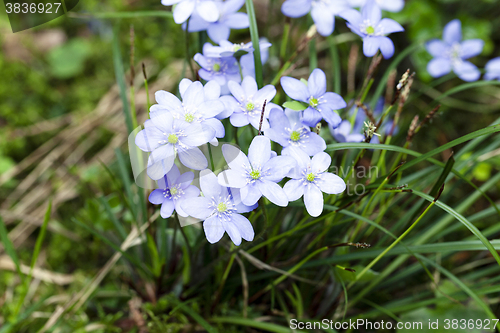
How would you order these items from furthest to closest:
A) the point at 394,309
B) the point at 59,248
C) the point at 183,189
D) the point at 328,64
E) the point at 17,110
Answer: the point at 328,64 → the point at 17,110 → the point at 59,248 → the point at 394,309 → the point at 183,189

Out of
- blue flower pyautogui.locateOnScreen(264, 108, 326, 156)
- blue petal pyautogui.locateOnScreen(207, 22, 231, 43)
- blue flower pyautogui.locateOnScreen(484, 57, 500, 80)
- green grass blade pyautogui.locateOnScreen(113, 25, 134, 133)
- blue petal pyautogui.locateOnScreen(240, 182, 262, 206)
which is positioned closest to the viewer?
blue petal pyautogui.locateOnScreen(240, 182, 262, 206)

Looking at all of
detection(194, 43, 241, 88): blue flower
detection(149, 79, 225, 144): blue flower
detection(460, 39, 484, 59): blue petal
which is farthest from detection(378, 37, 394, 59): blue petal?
detection(460, 39, 484, 59): blue petal

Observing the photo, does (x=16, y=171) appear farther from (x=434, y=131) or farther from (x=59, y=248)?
(x=434, y=131)

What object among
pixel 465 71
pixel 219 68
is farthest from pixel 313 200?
pixel 465 71

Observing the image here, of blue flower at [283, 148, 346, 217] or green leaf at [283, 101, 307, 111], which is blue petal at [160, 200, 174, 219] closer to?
blue flower at [283, 148, 346, 217]

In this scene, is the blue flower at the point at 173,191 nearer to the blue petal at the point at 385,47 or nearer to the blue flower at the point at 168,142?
the blue flower at the point at 168,142

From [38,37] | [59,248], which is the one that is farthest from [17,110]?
[59,248]
